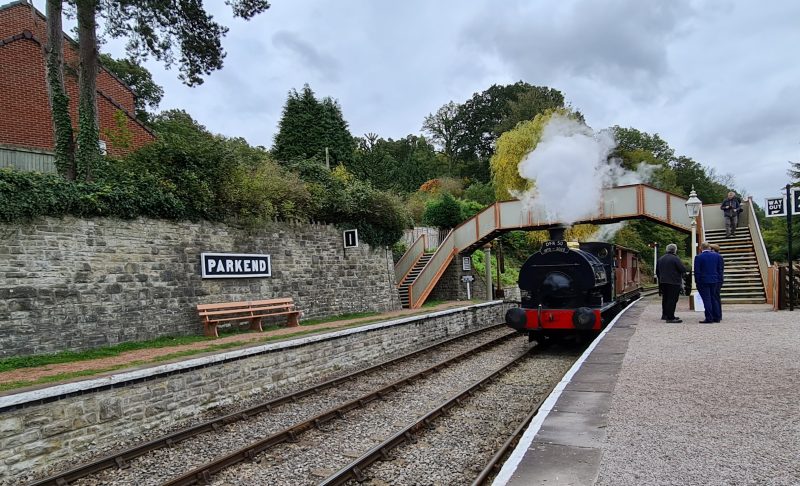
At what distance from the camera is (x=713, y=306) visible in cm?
1038

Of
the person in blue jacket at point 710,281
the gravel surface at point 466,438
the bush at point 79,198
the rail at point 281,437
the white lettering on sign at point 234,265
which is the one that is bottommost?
the gravel surface at point 466,438

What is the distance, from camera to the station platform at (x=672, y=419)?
3.59 m

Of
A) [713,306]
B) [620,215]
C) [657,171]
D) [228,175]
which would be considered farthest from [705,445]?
[657,171]

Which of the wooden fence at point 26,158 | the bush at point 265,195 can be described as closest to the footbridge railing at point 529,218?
the bush at point 265,195

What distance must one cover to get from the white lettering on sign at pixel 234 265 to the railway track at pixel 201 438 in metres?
4.43

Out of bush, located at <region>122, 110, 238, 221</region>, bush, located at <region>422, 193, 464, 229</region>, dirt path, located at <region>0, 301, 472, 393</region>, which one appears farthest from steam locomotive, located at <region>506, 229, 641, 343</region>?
bush, located at <region>422, 193, 464, 229</region>

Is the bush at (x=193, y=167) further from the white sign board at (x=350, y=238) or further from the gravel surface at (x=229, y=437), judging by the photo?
the gravel surface at (x=229, y=437)

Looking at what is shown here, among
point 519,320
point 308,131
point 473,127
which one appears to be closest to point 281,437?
point 519,320

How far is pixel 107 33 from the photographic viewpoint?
36.5ft

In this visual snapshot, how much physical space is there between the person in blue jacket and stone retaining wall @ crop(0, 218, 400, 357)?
9.60 meters

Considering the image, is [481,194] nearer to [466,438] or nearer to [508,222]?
[508,222]

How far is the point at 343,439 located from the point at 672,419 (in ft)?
11.7

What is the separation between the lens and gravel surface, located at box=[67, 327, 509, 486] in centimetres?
519

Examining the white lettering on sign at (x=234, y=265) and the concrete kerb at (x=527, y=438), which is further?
the white lettering on sign at (x=234, y=265)
